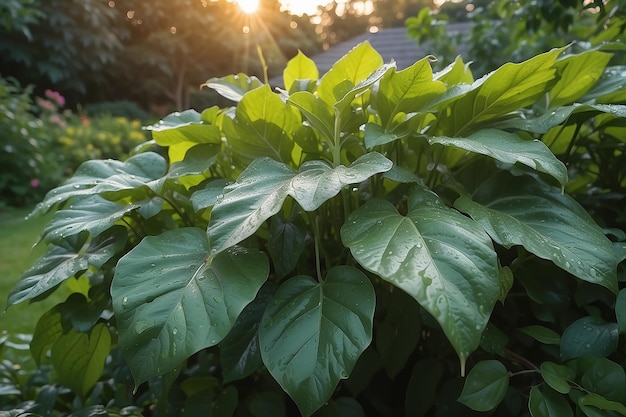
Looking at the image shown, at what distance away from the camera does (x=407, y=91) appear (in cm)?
98

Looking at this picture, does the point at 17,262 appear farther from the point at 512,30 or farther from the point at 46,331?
the point at 512,30

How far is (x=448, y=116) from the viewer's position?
1120 mm

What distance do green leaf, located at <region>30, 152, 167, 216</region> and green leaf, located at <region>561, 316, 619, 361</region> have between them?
872 millimetres

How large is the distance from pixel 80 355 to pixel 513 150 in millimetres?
1093

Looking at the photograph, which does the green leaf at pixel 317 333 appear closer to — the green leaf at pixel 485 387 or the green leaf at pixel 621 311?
the green leaf at pixel 485 387

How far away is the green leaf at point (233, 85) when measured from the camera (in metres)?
1.26

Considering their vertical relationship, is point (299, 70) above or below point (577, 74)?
above

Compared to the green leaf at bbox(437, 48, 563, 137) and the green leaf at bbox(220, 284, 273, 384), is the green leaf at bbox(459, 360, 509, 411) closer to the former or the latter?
the green leaf at bbox(220, 284, 273, 384)

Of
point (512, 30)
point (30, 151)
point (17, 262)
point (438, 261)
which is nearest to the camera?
point (438, 261)

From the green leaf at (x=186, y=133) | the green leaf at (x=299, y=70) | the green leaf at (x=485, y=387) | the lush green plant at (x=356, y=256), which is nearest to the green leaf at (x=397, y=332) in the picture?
the lush green plant at (x=356, y=256)

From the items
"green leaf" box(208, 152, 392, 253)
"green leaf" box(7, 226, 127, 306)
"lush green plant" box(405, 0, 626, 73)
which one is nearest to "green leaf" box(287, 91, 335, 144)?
"green leaf" box(208, 152, 392, 253)

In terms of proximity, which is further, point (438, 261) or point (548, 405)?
point (548, 405)

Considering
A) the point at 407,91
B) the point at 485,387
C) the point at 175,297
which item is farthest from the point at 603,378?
the point at 175,297

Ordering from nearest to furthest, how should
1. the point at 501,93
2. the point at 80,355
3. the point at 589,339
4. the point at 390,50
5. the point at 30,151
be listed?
1. the point at 589,339
2. the point at 501,93
3. the point at 80,355
4. the point at 30,151
5. the point at 390,50
